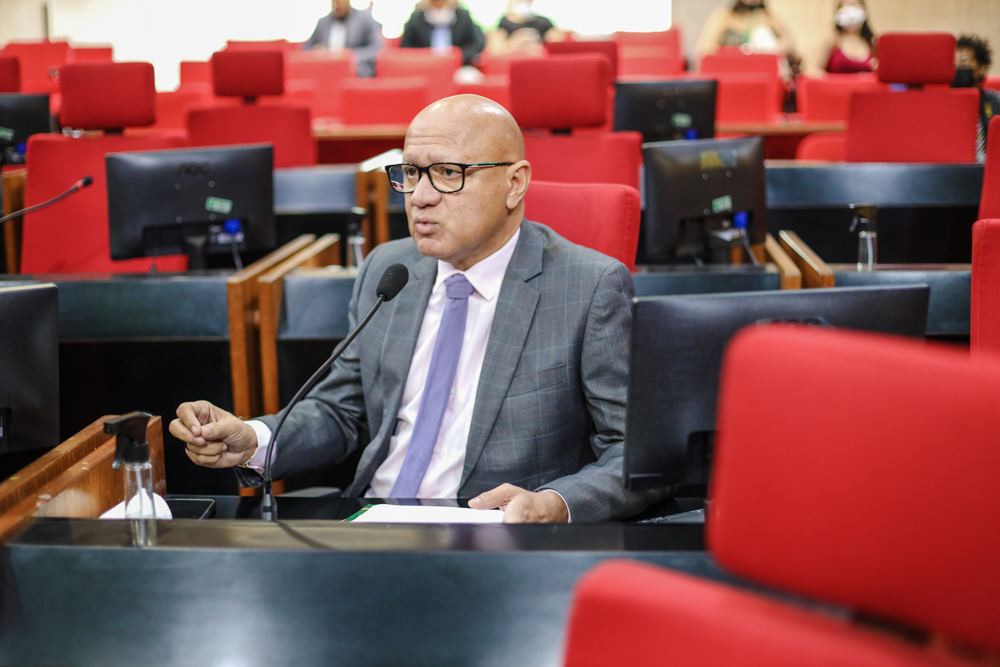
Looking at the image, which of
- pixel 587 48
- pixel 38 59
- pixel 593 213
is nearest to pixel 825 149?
pixel 587 48

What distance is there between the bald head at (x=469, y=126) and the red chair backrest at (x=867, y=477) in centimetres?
99

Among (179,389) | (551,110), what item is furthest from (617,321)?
(551,110)

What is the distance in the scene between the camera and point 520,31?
741 centimetres

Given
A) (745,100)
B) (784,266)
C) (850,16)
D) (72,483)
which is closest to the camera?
(72,483)

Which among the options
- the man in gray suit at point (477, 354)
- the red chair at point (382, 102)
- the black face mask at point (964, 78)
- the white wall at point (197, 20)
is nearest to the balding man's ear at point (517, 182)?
the man in gray suit at point (477, 354)

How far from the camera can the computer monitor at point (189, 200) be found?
7.71ft

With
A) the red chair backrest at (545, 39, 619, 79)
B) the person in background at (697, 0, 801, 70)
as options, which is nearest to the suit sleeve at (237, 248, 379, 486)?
the red chair backrest at (545, 39, 619, 79)

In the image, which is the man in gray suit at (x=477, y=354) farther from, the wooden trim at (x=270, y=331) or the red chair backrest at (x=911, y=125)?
the red chair backrest at (x=911, y=125)

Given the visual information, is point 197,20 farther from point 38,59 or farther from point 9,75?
point 9,75

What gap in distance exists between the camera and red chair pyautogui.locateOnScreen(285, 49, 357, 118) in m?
6.74

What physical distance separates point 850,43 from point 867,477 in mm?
7020

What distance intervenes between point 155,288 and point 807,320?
67.6 inches

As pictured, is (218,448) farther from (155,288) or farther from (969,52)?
(969,52)

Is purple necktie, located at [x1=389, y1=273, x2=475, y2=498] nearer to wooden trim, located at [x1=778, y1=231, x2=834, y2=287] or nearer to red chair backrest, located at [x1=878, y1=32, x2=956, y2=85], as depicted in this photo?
wooden trim, located at [x1=778, y1=231, x2=834, y2=287]
